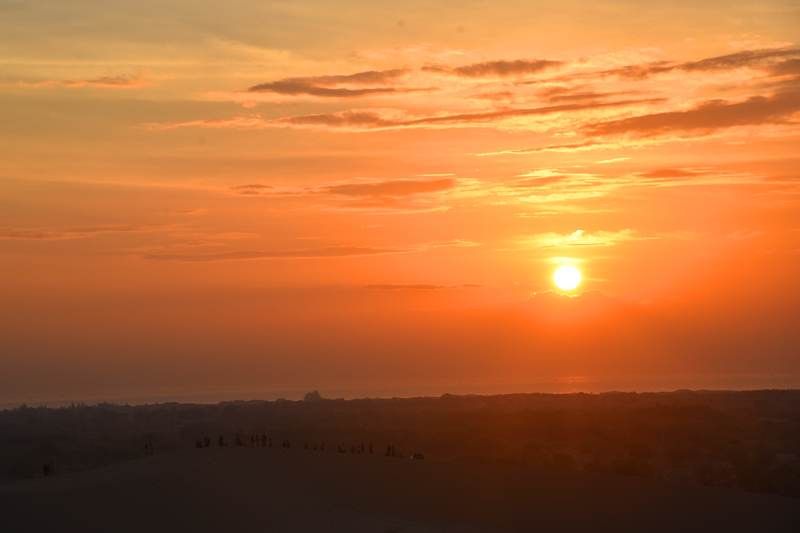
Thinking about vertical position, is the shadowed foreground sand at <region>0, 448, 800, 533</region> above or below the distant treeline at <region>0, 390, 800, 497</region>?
below

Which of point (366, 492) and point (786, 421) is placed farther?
point (786, 421)

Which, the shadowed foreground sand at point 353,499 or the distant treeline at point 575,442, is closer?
the shadowed foreground sand at point 353,499

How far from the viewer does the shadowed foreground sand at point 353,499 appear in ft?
65.7

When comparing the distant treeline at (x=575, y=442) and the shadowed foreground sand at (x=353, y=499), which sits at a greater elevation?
the distant treeline at (x=575, y=442)

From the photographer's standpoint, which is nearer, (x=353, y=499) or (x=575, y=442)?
(x=353, y=499)

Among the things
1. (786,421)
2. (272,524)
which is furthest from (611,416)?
(272,524)

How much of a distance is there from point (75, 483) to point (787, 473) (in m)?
27.8

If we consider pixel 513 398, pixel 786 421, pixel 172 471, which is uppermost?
pixel 513 398

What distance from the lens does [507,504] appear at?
84.6 feet

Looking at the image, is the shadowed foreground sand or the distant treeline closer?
the shadowed foreground sand

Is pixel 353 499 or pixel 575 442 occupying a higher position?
pixel 575 442

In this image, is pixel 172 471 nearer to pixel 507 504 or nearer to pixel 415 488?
pixel 415 488

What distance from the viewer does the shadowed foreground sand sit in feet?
65.7

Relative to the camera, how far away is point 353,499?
2516 cm
